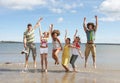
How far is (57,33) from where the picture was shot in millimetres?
13539

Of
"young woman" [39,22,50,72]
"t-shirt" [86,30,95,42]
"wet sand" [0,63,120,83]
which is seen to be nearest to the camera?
"wet sand" [0,63,120,83]

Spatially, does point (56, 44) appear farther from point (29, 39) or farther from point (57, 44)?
point (29, 39)

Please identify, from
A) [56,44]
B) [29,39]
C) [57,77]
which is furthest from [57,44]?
[57,77]

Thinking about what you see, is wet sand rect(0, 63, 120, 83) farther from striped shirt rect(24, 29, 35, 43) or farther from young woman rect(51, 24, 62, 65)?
striped shirt rect(24, 29, 35, 43)

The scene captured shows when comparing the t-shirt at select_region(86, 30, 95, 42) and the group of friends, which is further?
the t-shirt at select_region(86, 30, 95, 42)

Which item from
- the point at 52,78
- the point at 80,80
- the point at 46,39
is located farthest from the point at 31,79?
the point at 46,39

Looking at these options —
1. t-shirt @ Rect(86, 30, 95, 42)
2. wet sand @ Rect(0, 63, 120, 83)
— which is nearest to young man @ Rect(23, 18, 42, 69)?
wet sand @ Rect(0, 63, 120, 83)

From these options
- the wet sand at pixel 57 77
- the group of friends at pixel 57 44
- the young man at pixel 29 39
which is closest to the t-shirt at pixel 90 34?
the group of friends at pixel 57 44

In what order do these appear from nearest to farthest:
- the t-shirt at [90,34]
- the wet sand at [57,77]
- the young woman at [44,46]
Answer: the wet sand at [57,77] → the young woman at [44,46] → the t-shirt at [90,34]

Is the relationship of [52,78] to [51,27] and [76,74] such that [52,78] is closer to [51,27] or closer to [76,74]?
[76,74]

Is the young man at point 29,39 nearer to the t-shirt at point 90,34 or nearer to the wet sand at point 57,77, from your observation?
the wet sand at point 57,77

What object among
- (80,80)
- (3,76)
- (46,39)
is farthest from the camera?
(46,39)

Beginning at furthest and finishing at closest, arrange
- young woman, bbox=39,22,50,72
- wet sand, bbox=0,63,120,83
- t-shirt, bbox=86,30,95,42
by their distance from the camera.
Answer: t-shirt, bbox=86,30,95,42 < young woman, bbox=39,22,50,72 < wet sand, bbox=0,63,120,83

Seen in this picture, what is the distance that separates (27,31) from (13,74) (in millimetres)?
2165
